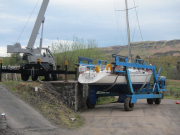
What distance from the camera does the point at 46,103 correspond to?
10.7m

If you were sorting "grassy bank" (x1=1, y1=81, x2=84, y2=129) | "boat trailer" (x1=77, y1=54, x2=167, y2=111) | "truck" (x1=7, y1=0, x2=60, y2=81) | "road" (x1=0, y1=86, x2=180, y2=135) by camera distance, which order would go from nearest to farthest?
"road" (x1=0, y1=86, x2=180, y2=135)
"grassy bank" (x1=1, y1=81, x2=84, y2=129)
"boat trailer" (x1=77, y1=54, x2=167, y2=111)
"truck" (x1=7, y1=0, x2=60, y2=81)

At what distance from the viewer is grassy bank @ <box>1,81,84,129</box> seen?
966 cm

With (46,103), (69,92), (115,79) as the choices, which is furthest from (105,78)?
(46,103)

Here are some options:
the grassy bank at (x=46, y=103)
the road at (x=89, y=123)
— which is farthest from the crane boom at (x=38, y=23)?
the road at (x=89, y=123)

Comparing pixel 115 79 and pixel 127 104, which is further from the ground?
pixel 115 79

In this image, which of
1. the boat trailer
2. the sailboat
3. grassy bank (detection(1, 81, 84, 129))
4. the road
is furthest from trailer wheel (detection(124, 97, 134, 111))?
grassy bank (detection(1, 81, 84, 129))

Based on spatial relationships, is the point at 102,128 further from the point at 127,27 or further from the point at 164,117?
the point at 127,27

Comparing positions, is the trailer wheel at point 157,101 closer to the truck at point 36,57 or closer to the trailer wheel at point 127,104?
the trailer wheel at point 127,104

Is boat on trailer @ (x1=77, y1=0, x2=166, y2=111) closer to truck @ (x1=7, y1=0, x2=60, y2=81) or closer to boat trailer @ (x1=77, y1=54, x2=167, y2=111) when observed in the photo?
boat trailer @ (x1=77, y1=54, x2=167, y2=111)

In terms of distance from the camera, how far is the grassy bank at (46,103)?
9.66 metres

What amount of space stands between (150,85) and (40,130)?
1224 cm

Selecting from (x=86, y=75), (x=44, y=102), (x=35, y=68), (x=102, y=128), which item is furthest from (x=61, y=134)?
(x=35, y=68)

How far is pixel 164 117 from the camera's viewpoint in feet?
38.0

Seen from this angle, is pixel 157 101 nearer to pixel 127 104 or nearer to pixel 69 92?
pixel 127 104
